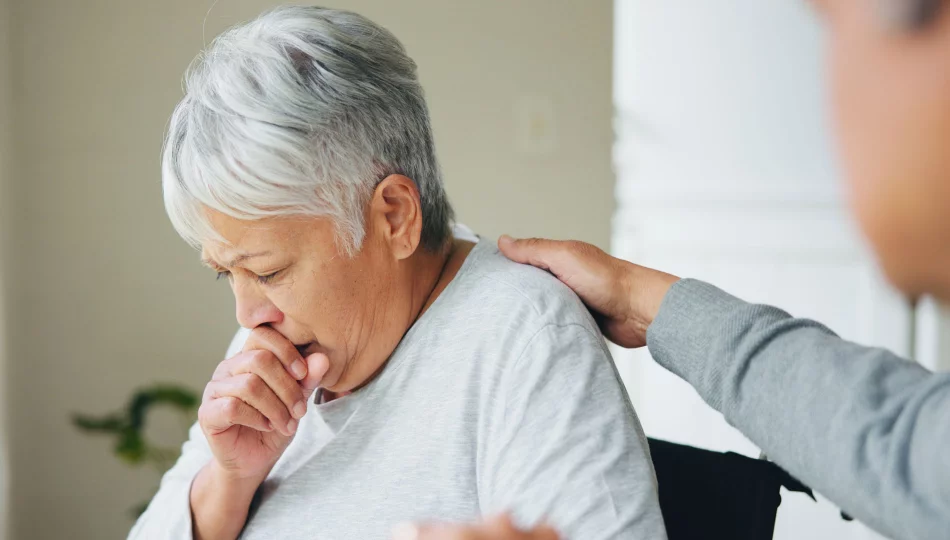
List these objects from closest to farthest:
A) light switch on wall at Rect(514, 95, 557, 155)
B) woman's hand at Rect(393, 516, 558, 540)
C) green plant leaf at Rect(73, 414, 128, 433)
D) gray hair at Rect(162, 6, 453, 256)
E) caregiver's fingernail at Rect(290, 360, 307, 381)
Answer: woman's hand at Rect(393, 516, 558, 540) < gray hair at Rect(162, 6, 453, 256) < caregiver's fingernail at Rect(290, 360, 307, 381) < green plant leaf at Rect(73, 414, 128, 433) < light switch on wall at Rect(514, 95, 557, 155)

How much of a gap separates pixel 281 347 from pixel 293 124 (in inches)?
11.2

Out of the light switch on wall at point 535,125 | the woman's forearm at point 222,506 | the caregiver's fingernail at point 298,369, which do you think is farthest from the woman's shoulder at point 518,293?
the light switch on wall at point 535,125

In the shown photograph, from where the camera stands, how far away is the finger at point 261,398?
1.12m

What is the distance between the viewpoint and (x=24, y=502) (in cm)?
234

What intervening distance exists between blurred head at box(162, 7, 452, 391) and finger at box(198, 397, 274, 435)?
0.32 feet

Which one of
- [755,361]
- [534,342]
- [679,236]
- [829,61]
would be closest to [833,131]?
[829,61]

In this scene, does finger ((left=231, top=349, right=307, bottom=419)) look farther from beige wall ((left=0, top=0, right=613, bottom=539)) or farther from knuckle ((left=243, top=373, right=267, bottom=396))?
beige wall ((left=0, top=0, right=613, bottom=539))

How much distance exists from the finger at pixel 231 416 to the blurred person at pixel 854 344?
0.39 meters

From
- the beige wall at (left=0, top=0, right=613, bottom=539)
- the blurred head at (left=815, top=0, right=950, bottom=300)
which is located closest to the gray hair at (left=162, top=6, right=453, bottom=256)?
the blurred head at (left=815, top=0, right=950, bottom=300)

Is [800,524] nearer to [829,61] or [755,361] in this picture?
[755,361]

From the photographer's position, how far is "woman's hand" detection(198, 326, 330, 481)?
1.12m

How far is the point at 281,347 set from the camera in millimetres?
1129

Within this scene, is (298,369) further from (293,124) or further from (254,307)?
(293,124)

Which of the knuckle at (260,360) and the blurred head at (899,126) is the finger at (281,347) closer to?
the knuckle at (260,360)
